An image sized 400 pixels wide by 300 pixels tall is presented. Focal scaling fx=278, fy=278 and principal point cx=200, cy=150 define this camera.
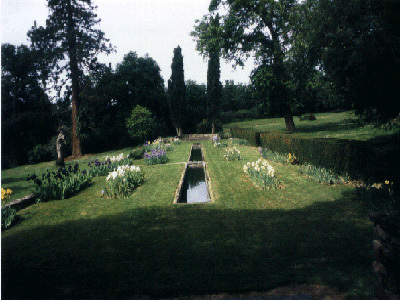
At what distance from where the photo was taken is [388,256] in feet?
8.88

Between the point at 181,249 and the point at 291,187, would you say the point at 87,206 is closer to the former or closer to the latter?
the point at 181,249

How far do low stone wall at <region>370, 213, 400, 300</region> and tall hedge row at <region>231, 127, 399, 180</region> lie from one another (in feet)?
14.1

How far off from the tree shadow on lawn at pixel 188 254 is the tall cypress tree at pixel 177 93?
27.7m

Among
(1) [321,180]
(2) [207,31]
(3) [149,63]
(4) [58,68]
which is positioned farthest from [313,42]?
(3) [149,63]

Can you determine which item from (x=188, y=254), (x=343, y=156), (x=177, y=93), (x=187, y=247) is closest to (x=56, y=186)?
(x=187, y=247)

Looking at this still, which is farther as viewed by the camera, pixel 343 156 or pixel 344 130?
pixel 344 130

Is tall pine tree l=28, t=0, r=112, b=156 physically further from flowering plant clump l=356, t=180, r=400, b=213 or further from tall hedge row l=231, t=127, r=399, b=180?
flowering plant clump l=356, t=180, r=400, b=213

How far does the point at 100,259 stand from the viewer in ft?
13.8

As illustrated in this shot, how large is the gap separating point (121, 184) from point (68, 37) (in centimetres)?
1155

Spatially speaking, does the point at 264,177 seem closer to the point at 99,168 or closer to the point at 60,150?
the point at 99,168

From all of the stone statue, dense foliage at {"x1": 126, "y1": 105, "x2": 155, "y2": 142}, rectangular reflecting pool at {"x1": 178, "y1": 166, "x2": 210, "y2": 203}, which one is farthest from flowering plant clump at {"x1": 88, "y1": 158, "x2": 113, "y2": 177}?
dense foliage at {"x1": 126, "y1": 105, "x2": 155, "y2": 142}

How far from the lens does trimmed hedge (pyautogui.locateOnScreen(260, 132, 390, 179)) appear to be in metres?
7.13

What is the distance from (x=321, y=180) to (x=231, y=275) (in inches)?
243

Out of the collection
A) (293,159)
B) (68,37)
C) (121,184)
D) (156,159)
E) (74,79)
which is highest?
(68,37)
